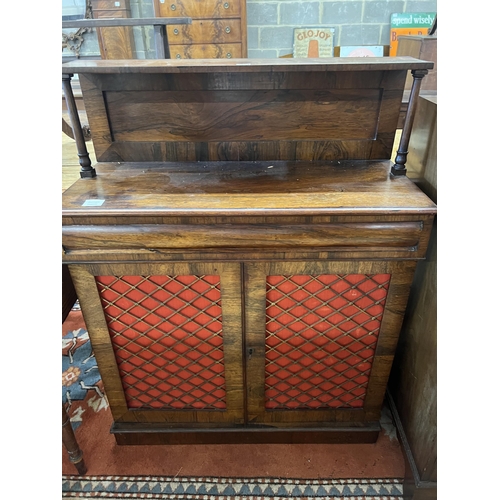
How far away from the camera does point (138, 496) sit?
1.49m

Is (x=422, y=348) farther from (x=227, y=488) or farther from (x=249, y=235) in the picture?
(x=227, y=488)

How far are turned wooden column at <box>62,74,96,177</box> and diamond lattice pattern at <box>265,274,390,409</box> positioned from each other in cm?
71

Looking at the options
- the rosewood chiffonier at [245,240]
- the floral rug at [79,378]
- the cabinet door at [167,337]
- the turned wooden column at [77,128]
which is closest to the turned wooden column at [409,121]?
the rosewood chiffonier at [245,240]

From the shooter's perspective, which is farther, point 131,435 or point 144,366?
point 131,435

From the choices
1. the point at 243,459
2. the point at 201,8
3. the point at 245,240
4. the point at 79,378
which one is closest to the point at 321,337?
the point at 245,240

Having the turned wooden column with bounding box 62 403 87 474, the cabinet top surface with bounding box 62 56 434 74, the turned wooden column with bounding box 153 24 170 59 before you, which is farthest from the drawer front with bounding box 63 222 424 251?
the turned wooden column with bounding box 153 24 170 59

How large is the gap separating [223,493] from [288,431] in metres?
0.33

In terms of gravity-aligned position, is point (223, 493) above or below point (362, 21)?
below

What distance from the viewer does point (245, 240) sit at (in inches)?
44.6

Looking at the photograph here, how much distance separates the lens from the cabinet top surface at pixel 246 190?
1099 mm

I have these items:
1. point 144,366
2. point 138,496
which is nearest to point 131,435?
point 138,496

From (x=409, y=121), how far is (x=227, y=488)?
1.45 m

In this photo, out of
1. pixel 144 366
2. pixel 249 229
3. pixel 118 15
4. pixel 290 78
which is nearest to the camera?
pixel 249 229

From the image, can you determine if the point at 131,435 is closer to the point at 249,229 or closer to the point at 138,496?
the point at 138,496
